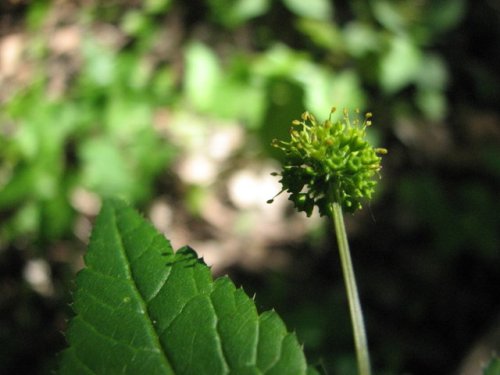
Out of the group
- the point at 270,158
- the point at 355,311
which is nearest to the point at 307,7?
the point at 270,158

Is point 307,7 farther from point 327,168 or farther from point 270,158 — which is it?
point 327,168

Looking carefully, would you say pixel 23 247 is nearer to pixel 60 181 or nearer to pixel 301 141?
pixel 60 181

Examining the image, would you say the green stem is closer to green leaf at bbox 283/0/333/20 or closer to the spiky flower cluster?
the spiky flower cluster

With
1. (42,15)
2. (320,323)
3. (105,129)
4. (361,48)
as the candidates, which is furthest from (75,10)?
(320,323)

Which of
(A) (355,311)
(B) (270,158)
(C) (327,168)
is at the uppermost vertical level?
(C) (327,168)

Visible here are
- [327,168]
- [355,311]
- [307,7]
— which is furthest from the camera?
[307,7]

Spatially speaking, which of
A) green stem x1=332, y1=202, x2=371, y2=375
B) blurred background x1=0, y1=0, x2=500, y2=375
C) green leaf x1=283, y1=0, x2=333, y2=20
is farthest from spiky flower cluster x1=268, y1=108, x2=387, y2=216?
green leaf x1=283, y1=0, x2=333, y2=20

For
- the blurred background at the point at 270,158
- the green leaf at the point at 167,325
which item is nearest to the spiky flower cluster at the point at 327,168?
the green leaf at the point at 167,325
